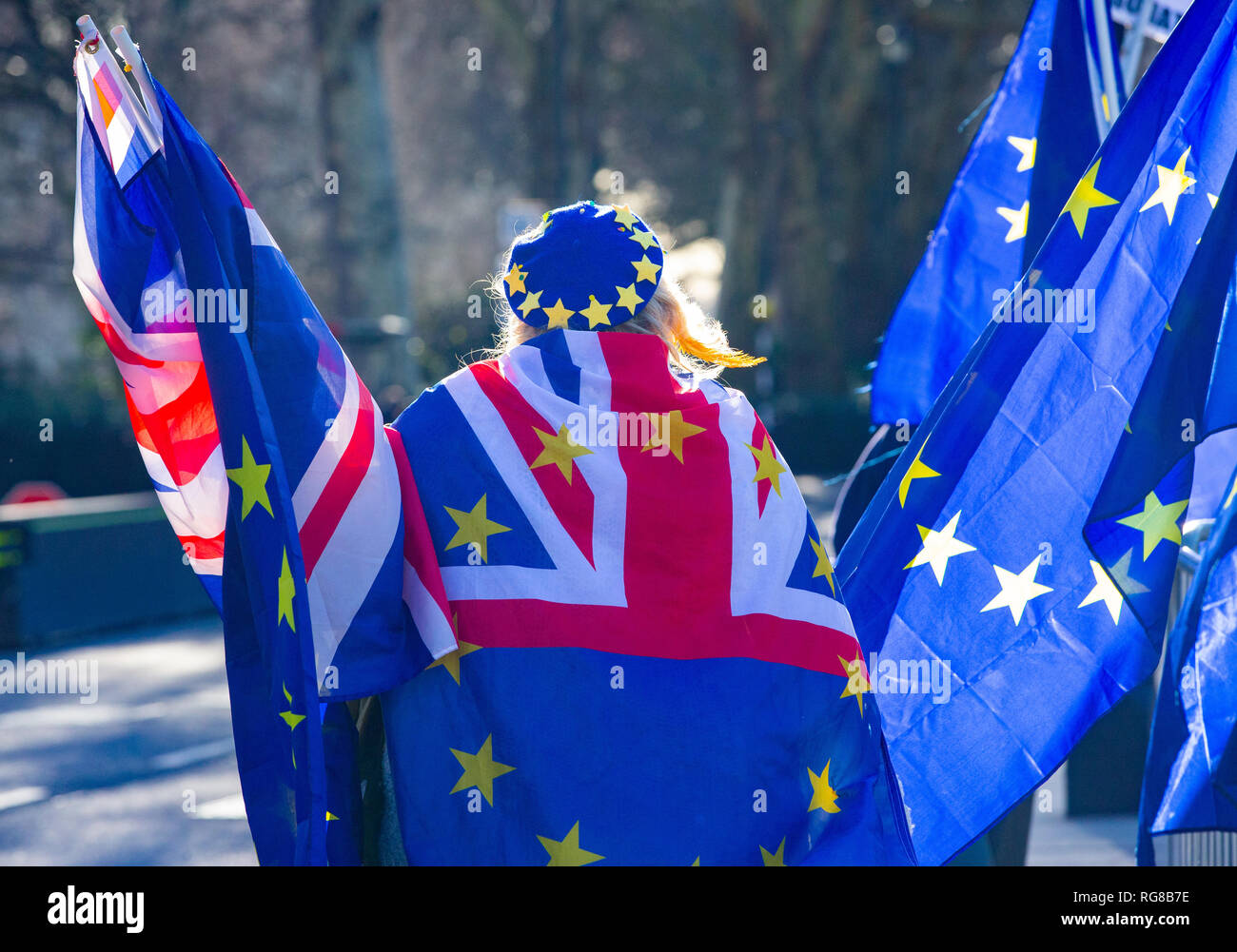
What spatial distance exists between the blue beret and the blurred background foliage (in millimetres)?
11977

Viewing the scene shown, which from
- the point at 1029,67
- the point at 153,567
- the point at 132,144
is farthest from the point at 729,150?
the point at 132,144

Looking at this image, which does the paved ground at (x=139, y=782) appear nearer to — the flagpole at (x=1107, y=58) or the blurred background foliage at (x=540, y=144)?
the flagpole at (x=1107, y=58)

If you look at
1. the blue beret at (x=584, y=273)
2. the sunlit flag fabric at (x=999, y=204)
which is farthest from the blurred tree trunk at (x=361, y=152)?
the blue beret at (x=584, y=273)

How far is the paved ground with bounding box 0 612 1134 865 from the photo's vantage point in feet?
A: 20.5

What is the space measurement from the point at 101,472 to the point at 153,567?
8.18 meters

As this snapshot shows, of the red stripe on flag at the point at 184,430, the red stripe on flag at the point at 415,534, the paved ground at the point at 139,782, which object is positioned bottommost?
the paved ground at the point at 139,782

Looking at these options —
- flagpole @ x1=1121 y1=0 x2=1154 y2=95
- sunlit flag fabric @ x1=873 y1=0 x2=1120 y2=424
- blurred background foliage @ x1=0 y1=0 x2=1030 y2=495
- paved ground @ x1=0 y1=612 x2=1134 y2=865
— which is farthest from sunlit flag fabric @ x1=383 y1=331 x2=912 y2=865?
blurred background foliage @ x1=0 y1=0 x2=1030 y2=495

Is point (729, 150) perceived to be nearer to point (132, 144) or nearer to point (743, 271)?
Answer: point (743, 271)

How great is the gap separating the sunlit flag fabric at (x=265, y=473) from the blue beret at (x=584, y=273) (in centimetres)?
34

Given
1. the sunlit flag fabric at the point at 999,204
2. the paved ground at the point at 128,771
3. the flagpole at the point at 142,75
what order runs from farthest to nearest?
the paved ground at the point at 128,771
the sunlit flag fabric at the point at 999,204
the flagpole at the point at 142,75

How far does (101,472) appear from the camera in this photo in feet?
65.8

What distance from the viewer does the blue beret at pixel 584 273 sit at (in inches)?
102

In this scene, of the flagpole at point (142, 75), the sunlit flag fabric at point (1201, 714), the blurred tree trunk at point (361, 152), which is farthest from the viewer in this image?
the blurred tree trunk at point (361, 152)

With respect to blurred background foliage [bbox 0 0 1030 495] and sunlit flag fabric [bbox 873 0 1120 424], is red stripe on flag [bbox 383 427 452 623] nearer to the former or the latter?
sunlit flag fabric [bbox 873 0 1120 424]
